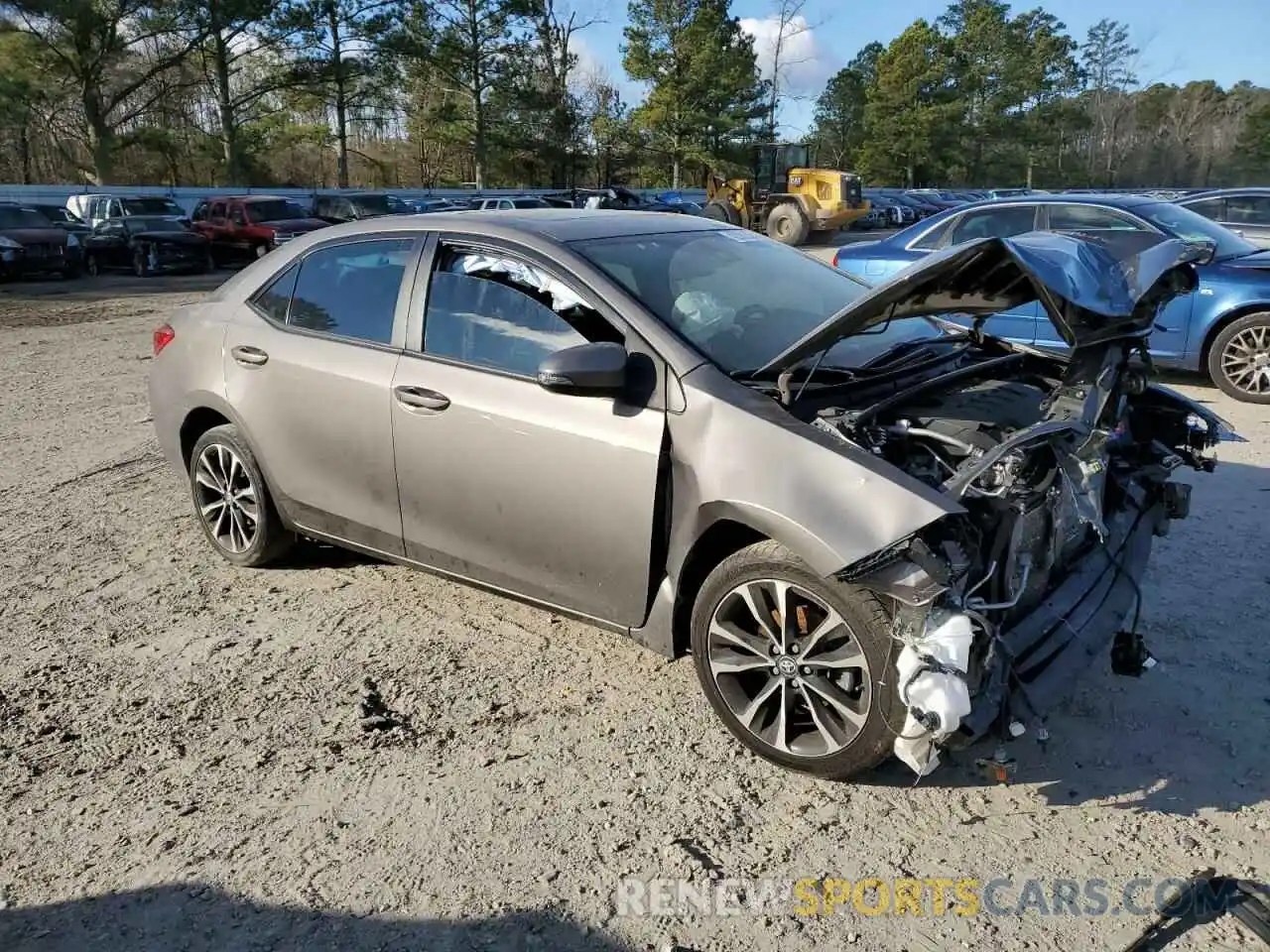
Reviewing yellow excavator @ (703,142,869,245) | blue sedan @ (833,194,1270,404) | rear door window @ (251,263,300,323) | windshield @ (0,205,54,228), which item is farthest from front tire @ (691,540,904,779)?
yellow excavator @ (703,142,869,245)

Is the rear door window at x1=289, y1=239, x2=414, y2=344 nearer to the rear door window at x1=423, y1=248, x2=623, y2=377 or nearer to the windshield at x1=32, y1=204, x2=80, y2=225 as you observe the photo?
the rear door window at x1=423, y1=248, x2=623, y2=377

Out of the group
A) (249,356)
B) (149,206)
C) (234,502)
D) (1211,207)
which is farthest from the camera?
(149,206)

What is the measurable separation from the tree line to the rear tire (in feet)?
75.5

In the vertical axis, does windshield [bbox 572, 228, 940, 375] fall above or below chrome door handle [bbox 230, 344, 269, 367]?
above

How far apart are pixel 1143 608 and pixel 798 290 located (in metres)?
1.97

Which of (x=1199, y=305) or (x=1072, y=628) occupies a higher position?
(x=1199, y=305)

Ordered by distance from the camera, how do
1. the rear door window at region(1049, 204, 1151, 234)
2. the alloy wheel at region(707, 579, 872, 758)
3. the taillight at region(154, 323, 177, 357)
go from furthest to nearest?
the rear door window at region(1049, 204, 1151, 234) → the taillight at region(154, 323, 177, 357) → the alloy wheel at region(707, 579, 872, 758)

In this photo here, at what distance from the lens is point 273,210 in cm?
2442

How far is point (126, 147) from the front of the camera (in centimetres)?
4112

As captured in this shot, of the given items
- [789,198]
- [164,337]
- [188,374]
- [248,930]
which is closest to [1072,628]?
[248,930]

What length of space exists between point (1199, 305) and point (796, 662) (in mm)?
6385

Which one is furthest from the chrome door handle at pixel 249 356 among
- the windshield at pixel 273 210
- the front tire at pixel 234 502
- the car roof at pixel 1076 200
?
the windshield at pixel 273 210

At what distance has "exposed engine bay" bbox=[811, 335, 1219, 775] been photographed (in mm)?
2645

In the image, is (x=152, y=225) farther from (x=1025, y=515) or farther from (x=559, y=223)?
(x=1025, y=515)
